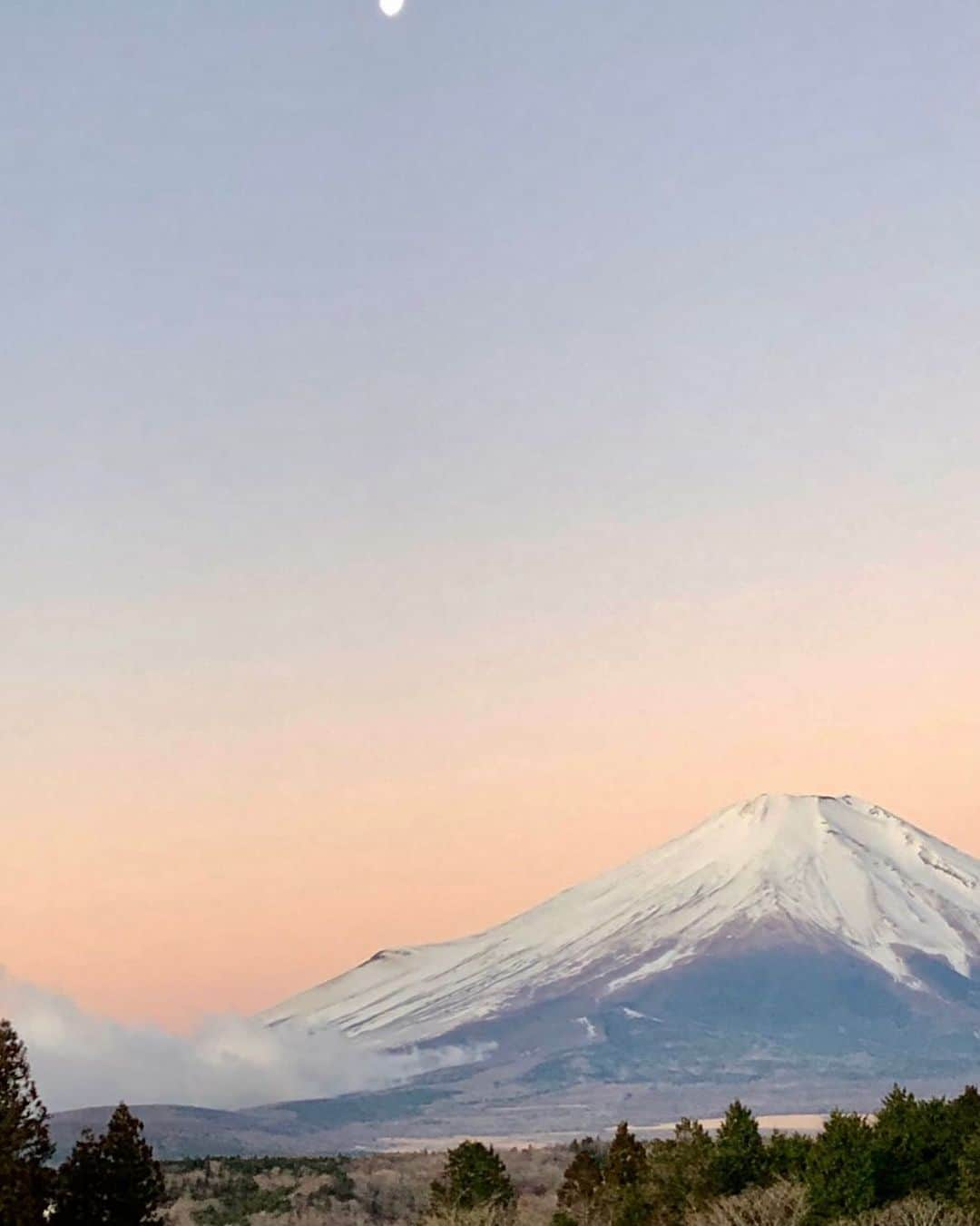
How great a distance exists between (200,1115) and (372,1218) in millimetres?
142929

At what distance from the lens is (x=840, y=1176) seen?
118ft

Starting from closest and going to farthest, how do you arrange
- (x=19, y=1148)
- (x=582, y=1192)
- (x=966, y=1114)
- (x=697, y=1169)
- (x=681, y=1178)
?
(x=19, y=1148) → (x=966, y=1114) → (x=697, y=1169) → (x=681, y=1178) → (x=582, y=1192)

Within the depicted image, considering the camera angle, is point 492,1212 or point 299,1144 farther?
point 299,1144

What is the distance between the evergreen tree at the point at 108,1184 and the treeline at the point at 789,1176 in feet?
28.3

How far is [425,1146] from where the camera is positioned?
621 ft

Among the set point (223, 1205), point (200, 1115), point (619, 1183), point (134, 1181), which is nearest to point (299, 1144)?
point (200, 1115)

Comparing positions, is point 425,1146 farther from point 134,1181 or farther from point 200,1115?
point 134,1181

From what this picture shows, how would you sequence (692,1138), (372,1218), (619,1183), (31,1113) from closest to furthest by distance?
(31,1113)
(692,1138)
(619,1183)
(372,1218)

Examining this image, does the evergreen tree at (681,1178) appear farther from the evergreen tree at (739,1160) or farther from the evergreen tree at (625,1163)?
the evergreen tree at (625,1163)

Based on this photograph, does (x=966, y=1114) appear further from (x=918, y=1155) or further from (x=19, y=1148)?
(x=19, y=1148)

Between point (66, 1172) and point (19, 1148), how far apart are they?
2.86 metres

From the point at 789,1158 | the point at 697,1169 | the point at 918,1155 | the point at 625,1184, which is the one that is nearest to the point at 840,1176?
the point at 918,1155

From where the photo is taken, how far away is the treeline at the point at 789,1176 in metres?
35.6

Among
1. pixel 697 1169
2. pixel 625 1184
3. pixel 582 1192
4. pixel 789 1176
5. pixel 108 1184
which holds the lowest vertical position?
pixel 582 1192
